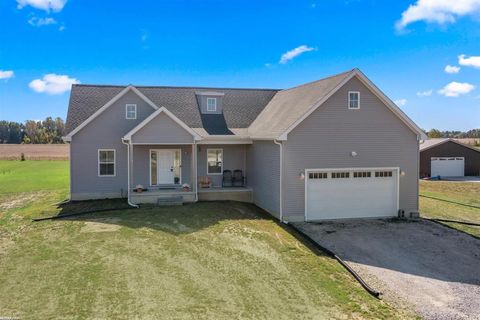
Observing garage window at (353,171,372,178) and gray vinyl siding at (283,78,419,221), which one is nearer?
gray vinyl siding at (283,78,419,221)

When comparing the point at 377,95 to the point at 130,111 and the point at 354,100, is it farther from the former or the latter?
the point at 130,111

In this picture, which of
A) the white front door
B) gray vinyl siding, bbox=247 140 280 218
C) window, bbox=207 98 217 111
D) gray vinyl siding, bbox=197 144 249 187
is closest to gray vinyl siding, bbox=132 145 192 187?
the white front door

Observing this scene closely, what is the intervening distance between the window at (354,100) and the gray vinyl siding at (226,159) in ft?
21.5

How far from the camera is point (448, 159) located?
1494 inches

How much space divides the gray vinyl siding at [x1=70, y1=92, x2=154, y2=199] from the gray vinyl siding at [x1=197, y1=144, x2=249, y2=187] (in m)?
3.78

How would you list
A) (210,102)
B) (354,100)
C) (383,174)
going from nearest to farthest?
(354,100) < (383,174) < (210,102)

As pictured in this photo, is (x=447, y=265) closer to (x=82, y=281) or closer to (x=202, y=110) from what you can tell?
(x=82, y=281)

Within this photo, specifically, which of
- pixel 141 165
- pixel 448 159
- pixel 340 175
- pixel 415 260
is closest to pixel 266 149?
pixel 340 175

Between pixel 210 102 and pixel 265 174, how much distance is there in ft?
23.1

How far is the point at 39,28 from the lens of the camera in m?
23.5

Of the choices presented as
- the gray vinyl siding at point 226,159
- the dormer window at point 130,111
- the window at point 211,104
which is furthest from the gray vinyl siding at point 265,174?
the dormer window at point 130,111

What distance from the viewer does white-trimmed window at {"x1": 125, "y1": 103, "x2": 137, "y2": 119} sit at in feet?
65.5

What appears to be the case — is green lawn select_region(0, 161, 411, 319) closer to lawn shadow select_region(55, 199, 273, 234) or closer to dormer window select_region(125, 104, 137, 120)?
lawn shadow select_region(55, 199, 273, 234)

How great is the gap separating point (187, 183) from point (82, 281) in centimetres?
1137
